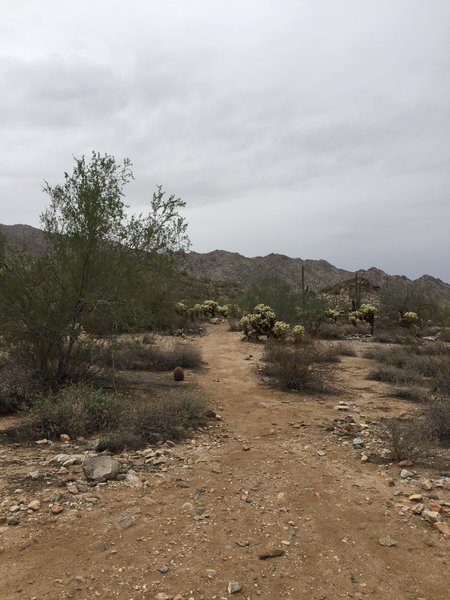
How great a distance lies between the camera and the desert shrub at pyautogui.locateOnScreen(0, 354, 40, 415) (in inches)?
293

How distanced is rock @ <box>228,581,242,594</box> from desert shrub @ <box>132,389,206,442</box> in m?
3.08

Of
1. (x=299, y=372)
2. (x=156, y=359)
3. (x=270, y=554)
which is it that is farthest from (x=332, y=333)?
(x=270, y=554)

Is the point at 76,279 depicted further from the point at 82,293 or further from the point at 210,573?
the point at 210,573

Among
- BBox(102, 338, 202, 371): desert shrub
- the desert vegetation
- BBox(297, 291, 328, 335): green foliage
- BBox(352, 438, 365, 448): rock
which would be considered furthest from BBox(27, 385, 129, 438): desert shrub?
BBox(297, 291, 328, 335): green foliage

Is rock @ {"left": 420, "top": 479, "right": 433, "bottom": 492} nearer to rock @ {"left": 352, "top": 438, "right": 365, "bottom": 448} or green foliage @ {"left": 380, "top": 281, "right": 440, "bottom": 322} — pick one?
rock @ {"left": 352, "top": 438, "right": 365, "bottom": 448}

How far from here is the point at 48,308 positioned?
8.39 meters

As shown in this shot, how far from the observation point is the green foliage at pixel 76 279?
325 inches

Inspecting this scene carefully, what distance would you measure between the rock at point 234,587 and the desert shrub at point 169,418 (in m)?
3.08

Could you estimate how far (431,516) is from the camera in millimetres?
4180

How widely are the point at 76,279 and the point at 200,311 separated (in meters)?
16.1

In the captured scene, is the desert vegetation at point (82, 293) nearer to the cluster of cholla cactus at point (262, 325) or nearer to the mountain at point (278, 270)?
the cluster of cholla cactus at point (262, 325)

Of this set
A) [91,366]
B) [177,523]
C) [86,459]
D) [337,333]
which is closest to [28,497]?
[86,459]

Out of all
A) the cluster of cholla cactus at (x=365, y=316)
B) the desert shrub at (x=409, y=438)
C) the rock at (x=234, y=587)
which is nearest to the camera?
the rock at (x=234, y=587)

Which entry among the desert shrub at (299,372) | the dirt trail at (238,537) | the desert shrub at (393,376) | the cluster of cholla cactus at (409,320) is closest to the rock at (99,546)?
the dirt trail at (238,537)
